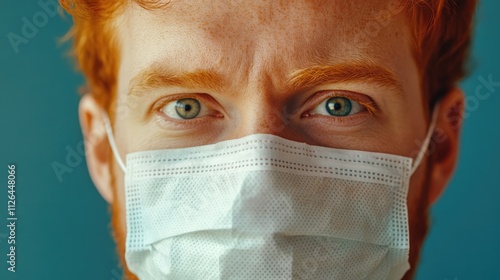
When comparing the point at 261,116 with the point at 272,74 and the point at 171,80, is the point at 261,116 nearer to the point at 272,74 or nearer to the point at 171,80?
the point at 272,74

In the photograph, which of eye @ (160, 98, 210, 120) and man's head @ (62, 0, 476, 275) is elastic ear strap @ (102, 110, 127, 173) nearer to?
man's head @ (62, 0, 476, 275)

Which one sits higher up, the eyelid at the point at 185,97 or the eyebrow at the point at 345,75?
the eyebrow at the point at 345,75

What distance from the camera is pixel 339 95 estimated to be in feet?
5.48

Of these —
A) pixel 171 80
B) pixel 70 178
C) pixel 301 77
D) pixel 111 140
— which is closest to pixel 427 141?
pixel 301 77

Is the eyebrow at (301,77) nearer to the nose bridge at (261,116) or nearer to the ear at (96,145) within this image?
the nose bridge at (261,116)

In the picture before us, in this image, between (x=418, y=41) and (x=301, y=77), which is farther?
(x=418, y=41)

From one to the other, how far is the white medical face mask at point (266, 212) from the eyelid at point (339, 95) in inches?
4.2

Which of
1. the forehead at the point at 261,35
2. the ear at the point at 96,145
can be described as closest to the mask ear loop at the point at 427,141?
the forehead at the point at 261,35

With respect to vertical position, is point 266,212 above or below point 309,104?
below

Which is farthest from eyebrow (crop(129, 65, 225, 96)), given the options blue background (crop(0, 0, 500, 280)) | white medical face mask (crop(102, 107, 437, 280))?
blue background (crop(0, 0, 500, 280))

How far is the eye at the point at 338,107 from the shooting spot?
1.67 metres

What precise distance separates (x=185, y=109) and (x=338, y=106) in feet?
1.17

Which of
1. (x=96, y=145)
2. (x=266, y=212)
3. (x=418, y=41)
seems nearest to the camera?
(x=266, y=212)

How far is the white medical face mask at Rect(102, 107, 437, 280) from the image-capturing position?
151 cm
